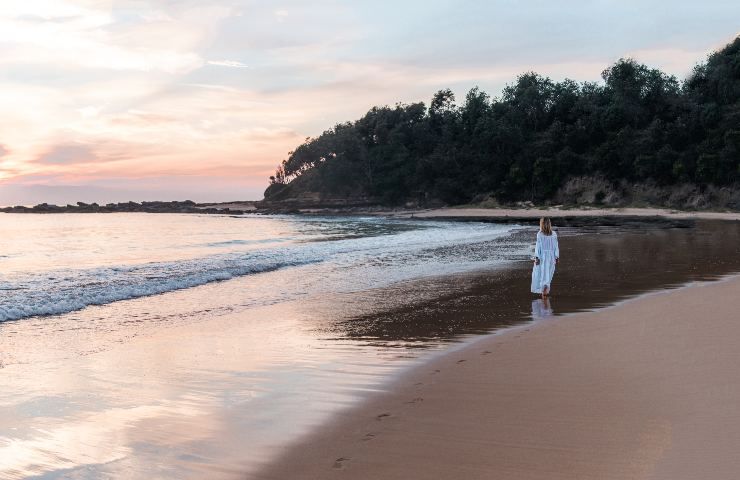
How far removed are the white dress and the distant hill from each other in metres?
46.6

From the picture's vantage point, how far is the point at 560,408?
4570 millimetres

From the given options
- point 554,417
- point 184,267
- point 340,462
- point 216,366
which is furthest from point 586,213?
point 340,462

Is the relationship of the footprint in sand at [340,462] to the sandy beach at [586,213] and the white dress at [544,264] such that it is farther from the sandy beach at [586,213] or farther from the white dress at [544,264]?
the sandy beach at [586,213]

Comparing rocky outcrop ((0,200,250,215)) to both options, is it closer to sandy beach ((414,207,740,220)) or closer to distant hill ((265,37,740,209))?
distant hill ((265,37,740,209))

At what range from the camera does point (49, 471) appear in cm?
377

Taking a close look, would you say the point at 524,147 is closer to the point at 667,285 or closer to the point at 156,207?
the point at 667,285

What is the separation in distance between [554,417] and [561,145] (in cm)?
7109

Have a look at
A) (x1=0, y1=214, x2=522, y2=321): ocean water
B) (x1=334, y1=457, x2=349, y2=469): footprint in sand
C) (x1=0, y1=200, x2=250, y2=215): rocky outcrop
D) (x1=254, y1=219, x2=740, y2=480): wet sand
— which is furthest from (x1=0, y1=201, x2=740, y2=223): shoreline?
(x1=334, y1=457, x2=349, y2=469): footprint in sand

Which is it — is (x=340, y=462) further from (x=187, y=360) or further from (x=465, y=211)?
(x=465, y=211)

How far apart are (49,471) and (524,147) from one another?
7394 centimetres

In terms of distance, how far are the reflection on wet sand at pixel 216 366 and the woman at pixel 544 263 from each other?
1.16ft

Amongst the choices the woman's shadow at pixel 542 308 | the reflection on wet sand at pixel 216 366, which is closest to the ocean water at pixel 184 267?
the reflection on wet sand at pixel 216 366

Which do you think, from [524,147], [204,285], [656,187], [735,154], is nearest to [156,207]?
[524,147]

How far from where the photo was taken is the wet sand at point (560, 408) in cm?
359
